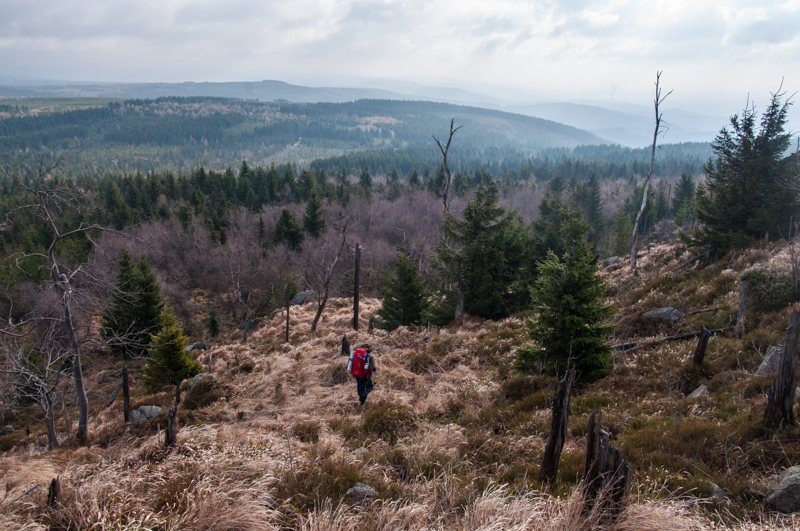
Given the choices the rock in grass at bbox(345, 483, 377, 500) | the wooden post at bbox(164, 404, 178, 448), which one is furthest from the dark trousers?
Answer: the rock in grass at bbox(345, 483, 377, 500)

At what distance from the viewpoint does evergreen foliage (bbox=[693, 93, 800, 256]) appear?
1548cm

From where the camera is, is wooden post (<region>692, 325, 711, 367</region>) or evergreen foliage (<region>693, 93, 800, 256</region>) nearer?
wooden post (<region>692, 325, 711, 367</region>)

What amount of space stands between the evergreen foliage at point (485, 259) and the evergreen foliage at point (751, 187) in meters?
7.88

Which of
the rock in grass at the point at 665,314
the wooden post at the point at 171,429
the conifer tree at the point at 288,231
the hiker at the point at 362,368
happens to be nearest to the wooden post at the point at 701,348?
the rock in grass at the point at 665,314

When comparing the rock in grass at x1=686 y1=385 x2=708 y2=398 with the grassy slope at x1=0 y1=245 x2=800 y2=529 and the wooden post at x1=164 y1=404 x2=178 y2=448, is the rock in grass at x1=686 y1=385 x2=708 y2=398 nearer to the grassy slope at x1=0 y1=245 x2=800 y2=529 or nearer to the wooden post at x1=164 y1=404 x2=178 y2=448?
the grassy slope at x1=0 y1=245 x2=800 y2=529

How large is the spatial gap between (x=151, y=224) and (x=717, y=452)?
190ft

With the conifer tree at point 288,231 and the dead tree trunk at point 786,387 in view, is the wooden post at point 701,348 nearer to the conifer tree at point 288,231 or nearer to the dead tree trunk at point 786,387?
the dead tree trunk at point 786,387

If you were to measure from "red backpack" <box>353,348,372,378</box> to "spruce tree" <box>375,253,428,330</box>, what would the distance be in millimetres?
11427

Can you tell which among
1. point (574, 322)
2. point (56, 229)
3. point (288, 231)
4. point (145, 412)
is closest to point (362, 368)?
point (574, 322)

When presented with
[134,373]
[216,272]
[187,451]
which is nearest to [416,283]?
[187,451]

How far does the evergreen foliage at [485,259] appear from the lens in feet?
57.7

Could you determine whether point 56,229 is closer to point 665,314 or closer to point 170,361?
point 170,361

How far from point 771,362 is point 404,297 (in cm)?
1531

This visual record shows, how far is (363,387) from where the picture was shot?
910 centimetres
